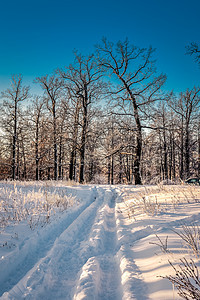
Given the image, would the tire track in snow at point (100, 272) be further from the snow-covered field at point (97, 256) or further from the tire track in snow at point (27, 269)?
the tire track in snow at point (27, 269)

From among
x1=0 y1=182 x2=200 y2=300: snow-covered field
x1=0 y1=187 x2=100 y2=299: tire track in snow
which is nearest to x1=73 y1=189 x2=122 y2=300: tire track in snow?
x1=0 y1=182 x2=200 y2=300: snow-covered field

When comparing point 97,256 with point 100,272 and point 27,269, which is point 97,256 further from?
point 27,269

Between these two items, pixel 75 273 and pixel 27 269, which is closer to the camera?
pixel 75 273

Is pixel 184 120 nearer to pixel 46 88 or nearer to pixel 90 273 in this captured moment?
pixel 46 88

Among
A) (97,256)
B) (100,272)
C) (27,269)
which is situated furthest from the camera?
(97,256)

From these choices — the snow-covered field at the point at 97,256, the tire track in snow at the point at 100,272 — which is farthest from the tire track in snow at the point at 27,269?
the tire track in snow at the point at 100,272

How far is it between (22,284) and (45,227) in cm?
194

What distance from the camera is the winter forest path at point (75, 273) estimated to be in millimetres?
2012

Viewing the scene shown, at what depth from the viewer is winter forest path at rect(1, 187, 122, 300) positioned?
79.2 inches

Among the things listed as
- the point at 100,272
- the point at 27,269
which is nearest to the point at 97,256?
the point at 100,272

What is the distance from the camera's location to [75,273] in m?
2.48

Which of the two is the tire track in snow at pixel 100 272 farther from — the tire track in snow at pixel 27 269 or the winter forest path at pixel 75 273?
the tire track in snow at pixel 27 269

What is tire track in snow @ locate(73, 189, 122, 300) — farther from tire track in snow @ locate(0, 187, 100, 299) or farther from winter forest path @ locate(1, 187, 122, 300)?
tire track in snow @ locate(0, 187, 100, 299)

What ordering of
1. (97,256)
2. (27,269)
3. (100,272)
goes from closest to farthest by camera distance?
(100,272), (27,269), (97,256)
